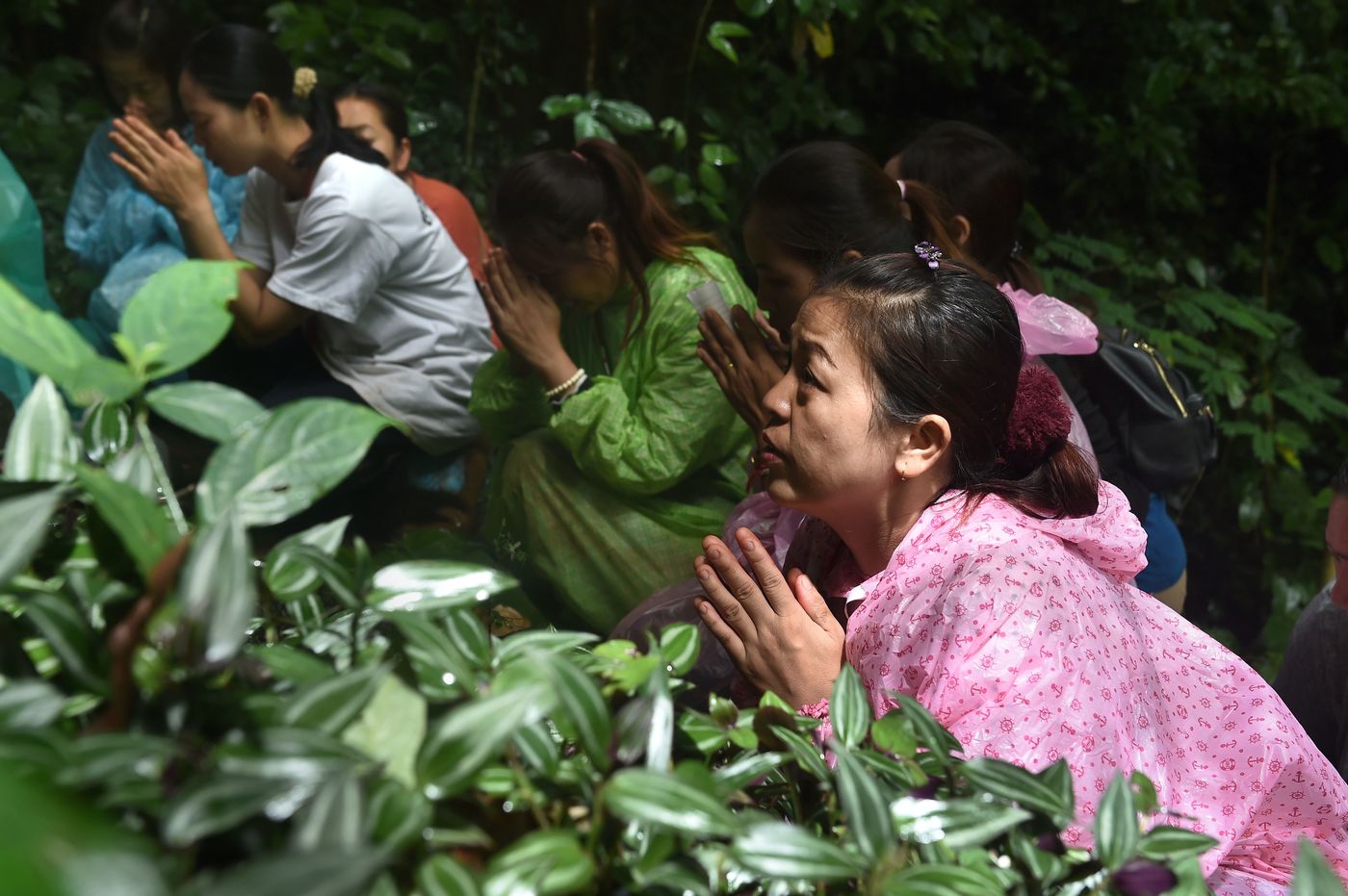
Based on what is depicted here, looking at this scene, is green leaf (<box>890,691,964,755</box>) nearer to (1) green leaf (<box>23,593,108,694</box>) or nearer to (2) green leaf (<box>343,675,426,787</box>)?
(2) green leaf (<box>343,675,426,787</box>)

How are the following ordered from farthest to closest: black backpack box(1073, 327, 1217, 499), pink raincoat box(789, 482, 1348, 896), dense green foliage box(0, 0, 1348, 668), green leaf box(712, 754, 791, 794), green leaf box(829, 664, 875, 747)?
dense green foliage box(0, 0, 1348, 668) < black backpack box(1073, 327, 1217, 499) < pink raincoat box(789, 482, 1348, 896) < green leaf box(829, 664, 875, 747) < green leaf box(712, 754, 791, 794)

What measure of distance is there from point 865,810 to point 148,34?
343 cm

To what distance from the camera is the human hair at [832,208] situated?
2314mm

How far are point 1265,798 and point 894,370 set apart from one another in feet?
2.19

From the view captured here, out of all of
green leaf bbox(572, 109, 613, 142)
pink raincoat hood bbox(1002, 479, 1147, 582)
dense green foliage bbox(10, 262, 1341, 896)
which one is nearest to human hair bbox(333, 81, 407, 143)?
green leaf bbox(572, 109, 613, 142)

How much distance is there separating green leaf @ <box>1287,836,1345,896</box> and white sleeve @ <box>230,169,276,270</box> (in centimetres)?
287

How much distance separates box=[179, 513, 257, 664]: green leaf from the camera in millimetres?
582

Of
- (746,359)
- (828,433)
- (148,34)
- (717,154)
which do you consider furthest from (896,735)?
(148,34)

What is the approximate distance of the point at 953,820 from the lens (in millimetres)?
788

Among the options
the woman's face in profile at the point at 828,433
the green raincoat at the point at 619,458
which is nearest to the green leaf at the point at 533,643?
the woman's face in profile at the point at 828,433

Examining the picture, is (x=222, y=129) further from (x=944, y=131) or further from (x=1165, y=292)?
(x=1165, y=292)

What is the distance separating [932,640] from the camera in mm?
1431

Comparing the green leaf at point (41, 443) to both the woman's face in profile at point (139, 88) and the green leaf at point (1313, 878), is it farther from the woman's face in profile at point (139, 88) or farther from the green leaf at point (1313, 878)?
the woman's face in profile at point (139, 88)

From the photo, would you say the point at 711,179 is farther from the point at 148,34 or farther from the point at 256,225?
the point at 148,34
